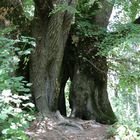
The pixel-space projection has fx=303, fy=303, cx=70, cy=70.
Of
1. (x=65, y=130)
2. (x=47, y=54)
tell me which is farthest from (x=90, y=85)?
(x=65, y=130)

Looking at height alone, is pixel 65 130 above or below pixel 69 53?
below

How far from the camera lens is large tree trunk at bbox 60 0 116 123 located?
7445 mm

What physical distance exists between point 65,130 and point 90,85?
6.39ft

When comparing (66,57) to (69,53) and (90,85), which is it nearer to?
(69,53)

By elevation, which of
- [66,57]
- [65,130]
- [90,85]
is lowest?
[65,130]

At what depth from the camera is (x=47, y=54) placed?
21.6 ft

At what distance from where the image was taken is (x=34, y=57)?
6.66 metres

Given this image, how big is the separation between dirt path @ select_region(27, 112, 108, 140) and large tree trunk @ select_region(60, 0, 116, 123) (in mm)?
899

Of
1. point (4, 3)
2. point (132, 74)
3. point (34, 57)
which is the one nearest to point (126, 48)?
Answer: point (132, 74)

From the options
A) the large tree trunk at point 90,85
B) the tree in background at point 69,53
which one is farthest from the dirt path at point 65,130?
the large tree trunk at point 90,85

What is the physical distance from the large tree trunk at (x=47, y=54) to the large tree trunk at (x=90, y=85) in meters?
0.79

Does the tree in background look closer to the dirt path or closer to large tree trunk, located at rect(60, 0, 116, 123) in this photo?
large tree trunk, located at rect(60, 0, 116, 123)

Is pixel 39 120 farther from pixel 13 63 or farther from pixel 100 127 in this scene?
pixel 13 63

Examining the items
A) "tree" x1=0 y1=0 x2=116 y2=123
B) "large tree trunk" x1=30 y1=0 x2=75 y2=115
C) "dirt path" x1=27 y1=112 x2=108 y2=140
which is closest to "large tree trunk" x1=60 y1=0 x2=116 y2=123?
"tree" x1=0 y1=0 x2=116 y2=123
